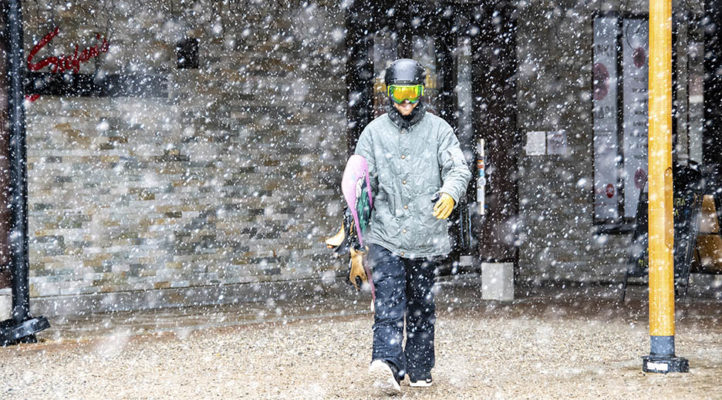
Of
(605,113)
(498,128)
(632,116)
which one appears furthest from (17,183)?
(632,116)

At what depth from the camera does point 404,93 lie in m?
5.51

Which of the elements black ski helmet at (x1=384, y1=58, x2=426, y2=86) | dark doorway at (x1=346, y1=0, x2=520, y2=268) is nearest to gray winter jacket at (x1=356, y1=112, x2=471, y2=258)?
black ski helmet at (x1=384, y1=58, x2=426, y2=86)

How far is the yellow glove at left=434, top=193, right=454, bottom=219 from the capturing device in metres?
5.33

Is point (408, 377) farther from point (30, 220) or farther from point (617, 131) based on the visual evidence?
point (617, 131)

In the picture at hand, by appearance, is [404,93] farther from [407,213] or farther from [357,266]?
[357,266]

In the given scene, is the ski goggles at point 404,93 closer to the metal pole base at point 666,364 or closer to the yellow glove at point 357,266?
the yellow glove at point 357,266

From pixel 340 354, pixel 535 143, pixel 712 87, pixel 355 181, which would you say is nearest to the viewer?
pixel 355 181

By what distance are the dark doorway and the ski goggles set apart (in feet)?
15.5

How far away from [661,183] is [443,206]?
5.23ft

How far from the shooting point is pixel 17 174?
319 inches

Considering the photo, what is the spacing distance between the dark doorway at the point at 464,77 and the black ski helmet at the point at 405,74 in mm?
4746

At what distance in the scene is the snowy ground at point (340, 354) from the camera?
568 cm

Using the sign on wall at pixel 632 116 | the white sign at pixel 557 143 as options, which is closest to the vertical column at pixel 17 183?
the white sign at pixel 557 143

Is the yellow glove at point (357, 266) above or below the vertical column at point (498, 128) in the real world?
below
